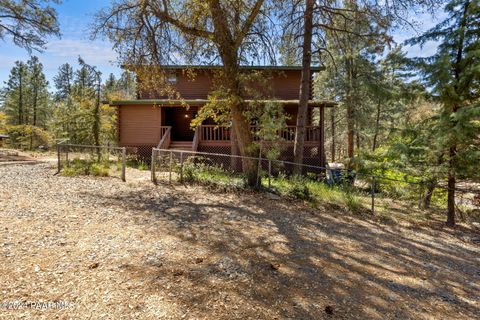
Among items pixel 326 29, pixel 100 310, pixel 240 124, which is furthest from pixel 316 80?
pixel 100 310

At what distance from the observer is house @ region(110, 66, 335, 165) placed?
1407 cm

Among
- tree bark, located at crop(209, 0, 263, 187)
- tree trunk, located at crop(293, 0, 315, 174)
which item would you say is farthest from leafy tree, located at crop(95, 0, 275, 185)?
tree trunk, located at crop(293, 0, 315, 174)

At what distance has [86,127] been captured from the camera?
63.4 feet

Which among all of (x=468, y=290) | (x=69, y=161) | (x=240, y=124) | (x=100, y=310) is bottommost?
(x=468, y=290)

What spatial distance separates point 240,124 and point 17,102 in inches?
1382

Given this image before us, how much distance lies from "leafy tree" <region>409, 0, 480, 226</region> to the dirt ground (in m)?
1.93

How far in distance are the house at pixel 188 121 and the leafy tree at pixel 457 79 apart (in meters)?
6.58

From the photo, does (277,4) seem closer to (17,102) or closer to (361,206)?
(361,206)

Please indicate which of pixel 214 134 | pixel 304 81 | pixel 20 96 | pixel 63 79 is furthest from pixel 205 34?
pixel 63 79

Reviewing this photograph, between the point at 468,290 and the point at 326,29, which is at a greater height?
the point at 326,29

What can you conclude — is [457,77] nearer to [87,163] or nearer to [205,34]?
[205,34]

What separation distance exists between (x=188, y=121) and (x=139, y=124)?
340 centimetres

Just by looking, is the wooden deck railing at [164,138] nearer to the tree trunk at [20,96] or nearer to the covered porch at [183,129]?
the covered porch at [183,129]

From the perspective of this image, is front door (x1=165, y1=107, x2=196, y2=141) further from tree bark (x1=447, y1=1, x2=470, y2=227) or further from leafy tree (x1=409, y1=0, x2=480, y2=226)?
tree bark (x1=447, y1=1, x2=470, y2=227)
